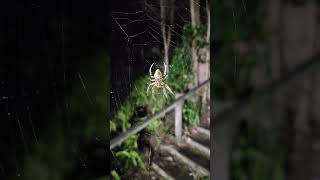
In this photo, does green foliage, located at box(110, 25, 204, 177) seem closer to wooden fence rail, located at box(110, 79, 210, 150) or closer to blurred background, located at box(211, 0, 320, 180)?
wooden fence rail, located at box(110, 79, 210, 150)

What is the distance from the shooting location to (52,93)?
2.06 ft

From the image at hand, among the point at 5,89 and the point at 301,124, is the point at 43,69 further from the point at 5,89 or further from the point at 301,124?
the point at 301,124

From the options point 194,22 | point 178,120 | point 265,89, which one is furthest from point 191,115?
point 265,89

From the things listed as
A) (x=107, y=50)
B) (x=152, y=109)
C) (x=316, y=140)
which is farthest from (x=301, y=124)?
(x=107, y=50)

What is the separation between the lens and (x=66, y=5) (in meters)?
0.60

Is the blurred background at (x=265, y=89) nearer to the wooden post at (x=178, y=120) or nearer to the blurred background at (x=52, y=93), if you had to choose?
the wooden post at (x=178, y=120)

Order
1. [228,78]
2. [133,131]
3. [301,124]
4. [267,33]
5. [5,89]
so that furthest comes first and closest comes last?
1. [301,124]
2. [267,33]
3. [228,78]
4. [133,131]
5. [5,89]

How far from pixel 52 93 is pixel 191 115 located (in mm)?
262

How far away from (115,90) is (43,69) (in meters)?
0.11

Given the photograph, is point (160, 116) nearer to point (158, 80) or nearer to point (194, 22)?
point (158, 80)

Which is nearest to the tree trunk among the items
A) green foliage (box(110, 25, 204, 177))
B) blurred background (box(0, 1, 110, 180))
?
green foliage (box(110, 25, 204, 177))

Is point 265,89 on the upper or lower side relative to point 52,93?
lower

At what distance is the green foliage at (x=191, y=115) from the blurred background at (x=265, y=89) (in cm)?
5

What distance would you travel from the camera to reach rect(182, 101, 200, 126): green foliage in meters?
0.76
